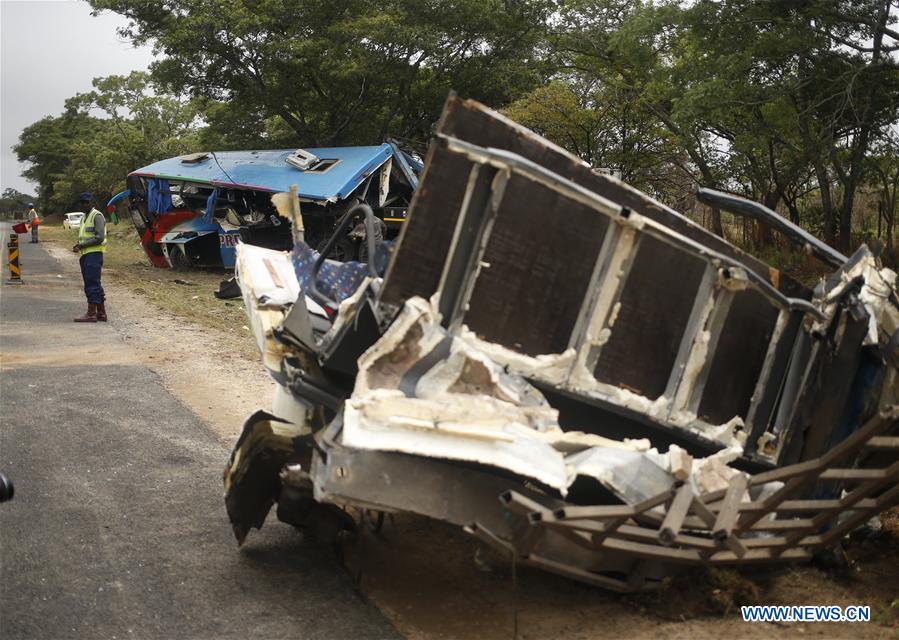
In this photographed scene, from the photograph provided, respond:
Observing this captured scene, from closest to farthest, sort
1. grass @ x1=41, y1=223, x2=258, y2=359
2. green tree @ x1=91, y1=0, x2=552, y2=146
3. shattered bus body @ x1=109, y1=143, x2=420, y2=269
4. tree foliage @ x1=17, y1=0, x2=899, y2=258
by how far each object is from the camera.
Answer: tree foliage @ x1=17, y1=0, x2=899, y2=258, grass @ x1=41, y1=223, x2=258, y2=359, shattered bus body @ x1=109, y1=143, x2=420, y2=269, green tree @ x1=91, y1=0, x2=552, y2=146

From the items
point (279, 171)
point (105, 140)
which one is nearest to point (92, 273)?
point (279, 171)

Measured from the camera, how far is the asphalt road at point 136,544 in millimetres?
3520

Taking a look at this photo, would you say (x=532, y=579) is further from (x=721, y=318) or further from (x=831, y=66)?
(x=831, y=66)

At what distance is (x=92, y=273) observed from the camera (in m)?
11.1

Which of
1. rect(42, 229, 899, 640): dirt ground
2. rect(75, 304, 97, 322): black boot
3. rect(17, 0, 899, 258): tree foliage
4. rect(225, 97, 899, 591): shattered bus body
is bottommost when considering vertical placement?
rect(75, 304, 97, 322): black boot

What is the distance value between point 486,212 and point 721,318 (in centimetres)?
112

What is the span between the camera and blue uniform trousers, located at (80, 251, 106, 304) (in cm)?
1111

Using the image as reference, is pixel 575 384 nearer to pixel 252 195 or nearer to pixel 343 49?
pixel 252 195

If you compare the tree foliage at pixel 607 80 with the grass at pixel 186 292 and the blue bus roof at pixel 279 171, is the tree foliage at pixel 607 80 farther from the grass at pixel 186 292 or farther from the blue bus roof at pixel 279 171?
the grass at pixel 186 292

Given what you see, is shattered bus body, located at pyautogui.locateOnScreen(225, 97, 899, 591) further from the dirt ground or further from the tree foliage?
the tree foliage

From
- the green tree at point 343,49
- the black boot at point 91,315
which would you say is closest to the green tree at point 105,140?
the green tree at point 343,49

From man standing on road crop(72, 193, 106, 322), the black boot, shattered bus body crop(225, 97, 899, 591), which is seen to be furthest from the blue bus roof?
shattered bus body crop(225, 97, 899, 591)

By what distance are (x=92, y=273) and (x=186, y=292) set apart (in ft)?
12.9

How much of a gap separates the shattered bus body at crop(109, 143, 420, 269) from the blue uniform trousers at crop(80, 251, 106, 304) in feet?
12.9
